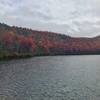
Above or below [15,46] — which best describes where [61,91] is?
below

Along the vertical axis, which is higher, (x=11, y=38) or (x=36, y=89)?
(x=11, y=38)

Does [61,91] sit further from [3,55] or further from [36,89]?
[3,55]

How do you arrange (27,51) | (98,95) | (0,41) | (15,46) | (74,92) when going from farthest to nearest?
(27,51), (15,46), (0,41), (74,92), (98,95)

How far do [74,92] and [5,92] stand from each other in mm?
12510

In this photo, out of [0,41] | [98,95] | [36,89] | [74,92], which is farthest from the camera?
[0,41]

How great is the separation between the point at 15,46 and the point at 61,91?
131 meters

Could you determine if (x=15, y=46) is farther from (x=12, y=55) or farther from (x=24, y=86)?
(x=24, y=86)

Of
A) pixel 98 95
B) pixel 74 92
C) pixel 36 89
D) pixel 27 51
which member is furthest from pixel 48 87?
pixel 27 51

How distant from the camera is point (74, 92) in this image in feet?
136

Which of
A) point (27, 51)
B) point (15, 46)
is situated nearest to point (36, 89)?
point (15, 46)

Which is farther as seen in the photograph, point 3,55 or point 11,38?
point 11,38

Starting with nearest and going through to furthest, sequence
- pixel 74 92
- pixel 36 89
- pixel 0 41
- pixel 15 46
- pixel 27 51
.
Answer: pixel 74 92
pixel 36 89
pixel 0 41
pixel 15 46
pixel 27 51

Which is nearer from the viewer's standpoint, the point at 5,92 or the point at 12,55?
the point at 5,92

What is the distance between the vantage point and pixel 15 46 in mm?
170125
